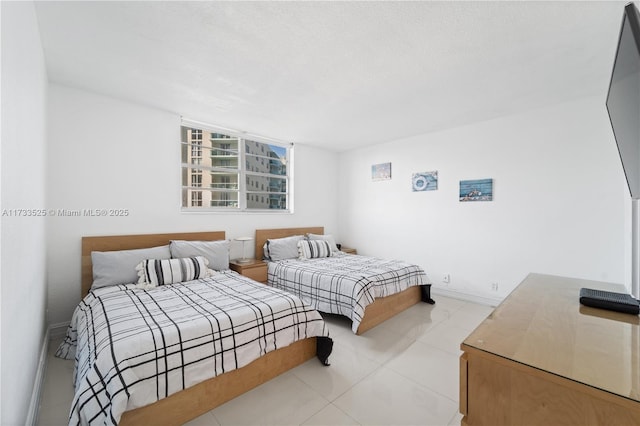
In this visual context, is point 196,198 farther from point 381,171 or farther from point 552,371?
point 552,371

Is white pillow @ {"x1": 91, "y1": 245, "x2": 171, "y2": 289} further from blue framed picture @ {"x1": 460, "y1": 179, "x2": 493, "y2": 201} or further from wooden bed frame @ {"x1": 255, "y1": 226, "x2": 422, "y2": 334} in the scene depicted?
blue framed picture @ {"x1": 460, "y1": 179, "x2": 493, "y2": 201}

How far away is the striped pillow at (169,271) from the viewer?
2.66 m

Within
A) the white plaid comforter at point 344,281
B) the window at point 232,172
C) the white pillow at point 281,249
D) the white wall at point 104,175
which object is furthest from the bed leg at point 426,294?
the white wall at point 104,175

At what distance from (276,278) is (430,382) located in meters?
2.22

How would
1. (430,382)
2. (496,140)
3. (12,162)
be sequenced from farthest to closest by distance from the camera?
1. (496,140)
2. (430,382)
3. (12,162)

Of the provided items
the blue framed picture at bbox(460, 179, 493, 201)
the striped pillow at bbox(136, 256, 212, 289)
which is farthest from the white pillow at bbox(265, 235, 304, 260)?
the blue framed picture at bbox(460, 179, 493, 201)

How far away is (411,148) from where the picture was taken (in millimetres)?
4457

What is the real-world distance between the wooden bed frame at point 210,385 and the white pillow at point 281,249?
72.7 inches

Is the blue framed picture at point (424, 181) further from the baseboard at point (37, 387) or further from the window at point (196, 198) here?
the baseboard at point (37, 387)

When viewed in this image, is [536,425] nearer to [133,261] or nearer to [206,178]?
[133,261]

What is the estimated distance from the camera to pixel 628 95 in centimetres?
112

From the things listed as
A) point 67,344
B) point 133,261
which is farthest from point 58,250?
point 67,344

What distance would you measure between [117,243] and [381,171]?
4018 millimetres

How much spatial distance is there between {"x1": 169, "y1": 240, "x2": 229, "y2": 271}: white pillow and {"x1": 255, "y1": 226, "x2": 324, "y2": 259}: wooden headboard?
771 millimetres
